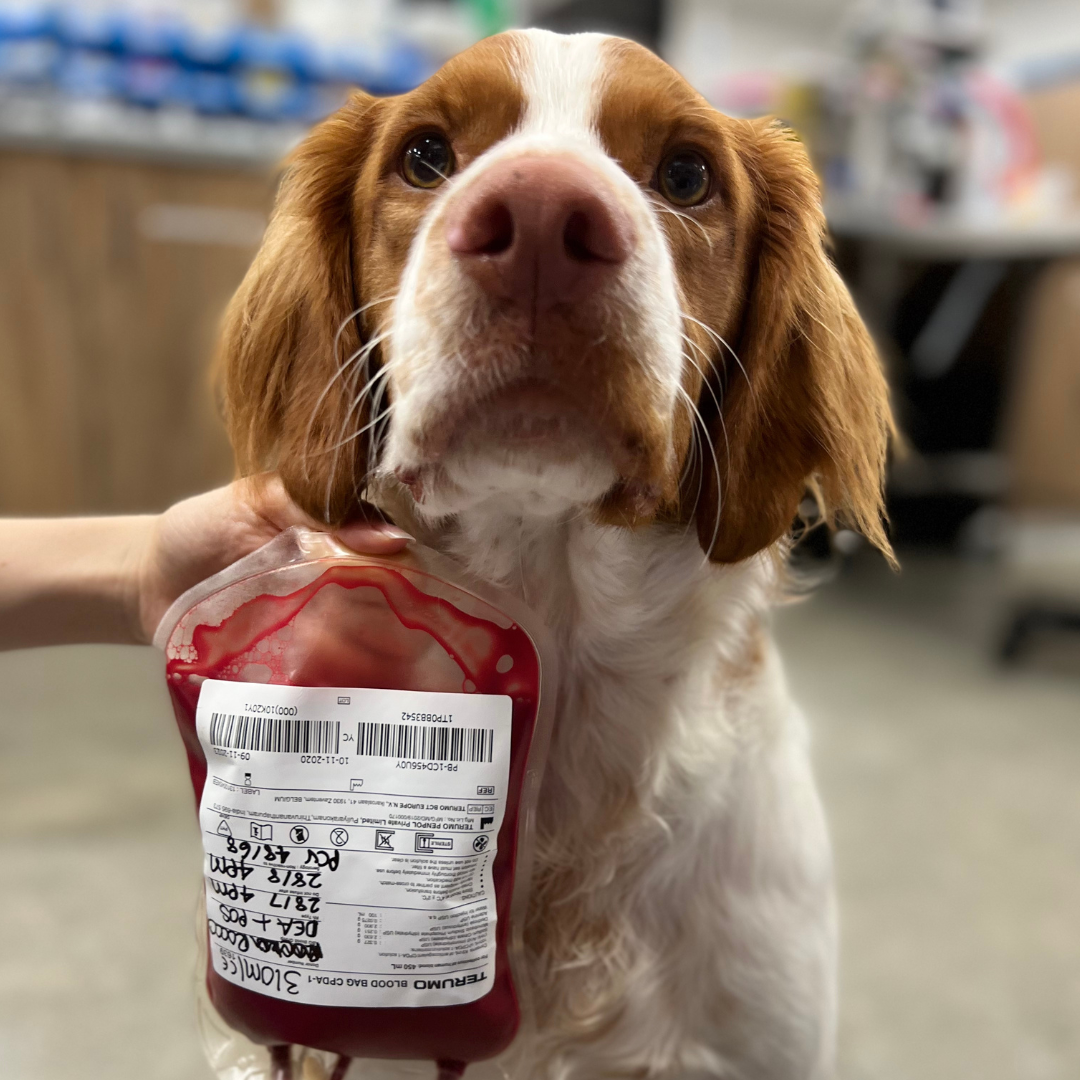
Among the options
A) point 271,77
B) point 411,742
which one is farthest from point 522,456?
point 271,77

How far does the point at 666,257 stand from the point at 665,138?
0.10 metres

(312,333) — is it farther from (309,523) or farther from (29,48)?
(29,48)

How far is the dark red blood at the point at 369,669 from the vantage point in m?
0.55

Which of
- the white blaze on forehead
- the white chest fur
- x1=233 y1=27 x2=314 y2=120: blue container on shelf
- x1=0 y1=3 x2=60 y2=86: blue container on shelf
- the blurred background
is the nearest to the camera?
the white blaze on forehead

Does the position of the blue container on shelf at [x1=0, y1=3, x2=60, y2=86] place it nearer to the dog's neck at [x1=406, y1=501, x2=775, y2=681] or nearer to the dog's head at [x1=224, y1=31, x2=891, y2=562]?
the dog's head at [x1=224, y1=31, x2=891, y2=562]

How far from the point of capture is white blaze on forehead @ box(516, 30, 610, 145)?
549 mm

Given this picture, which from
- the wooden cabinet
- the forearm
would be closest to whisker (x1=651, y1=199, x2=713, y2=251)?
the forearm

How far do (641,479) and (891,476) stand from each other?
2932 millimetres

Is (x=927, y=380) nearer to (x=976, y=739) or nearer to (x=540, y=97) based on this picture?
(x=976, y=739)

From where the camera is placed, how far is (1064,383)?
7.59ft

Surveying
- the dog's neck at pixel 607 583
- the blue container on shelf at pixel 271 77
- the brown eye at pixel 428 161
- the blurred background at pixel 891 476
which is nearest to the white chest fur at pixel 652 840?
the dog's neck at pixel 607 583

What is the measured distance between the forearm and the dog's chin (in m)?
0.34

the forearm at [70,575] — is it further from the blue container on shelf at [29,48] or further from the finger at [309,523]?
the blue container on shelf at [29,48]

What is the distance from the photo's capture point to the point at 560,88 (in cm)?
55
